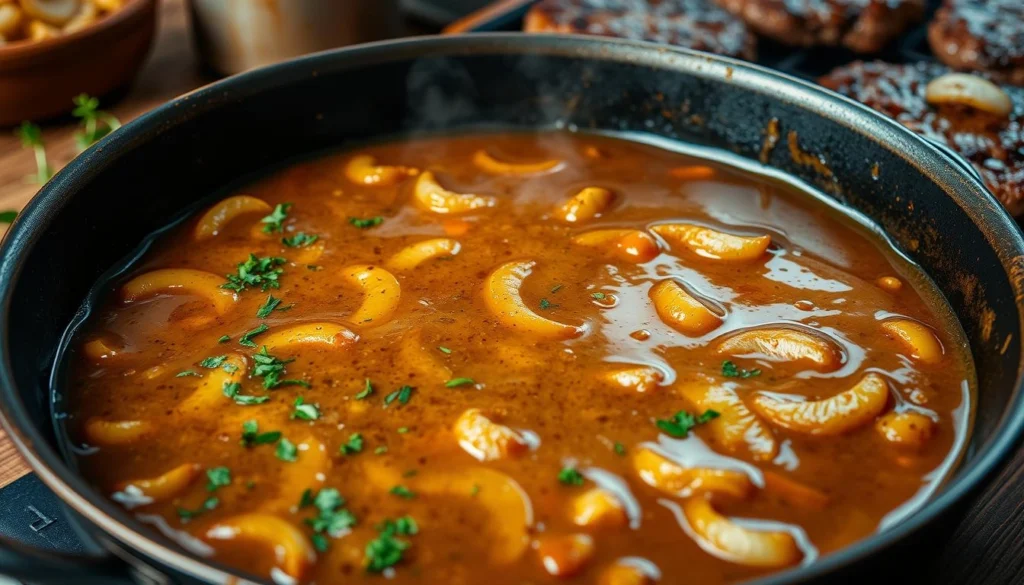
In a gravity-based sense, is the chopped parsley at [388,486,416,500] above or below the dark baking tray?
below

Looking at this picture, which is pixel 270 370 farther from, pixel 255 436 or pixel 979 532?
pixel 979 532

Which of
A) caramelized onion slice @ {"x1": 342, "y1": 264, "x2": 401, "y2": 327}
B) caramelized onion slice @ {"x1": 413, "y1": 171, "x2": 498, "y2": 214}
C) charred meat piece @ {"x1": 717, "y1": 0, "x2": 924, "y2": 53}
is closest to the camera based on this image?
caramelized onion slice @ {"x1": 342, "y1": 264, "x2": 401, "y2": 327}

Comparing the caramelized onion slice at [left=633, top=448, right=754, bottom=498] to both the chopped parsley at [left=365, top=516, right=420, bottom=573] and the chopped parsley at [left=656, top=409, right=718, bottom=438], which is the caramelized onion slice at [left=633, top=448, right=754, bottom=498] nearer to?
the chopped parsley at [left=656, top=409, right=718, bottom=438]

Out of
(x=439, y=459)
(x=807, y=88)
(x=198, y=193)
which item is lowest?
(x=439, y=459)

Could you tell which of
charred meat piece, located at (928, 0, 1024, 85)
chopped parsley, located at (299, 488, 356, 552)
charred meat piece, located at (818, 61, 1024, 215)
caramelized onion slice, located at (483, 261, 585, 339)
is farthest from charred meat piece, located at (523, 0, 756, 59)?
chopped parsley, located at (299, 488, 356, 552)

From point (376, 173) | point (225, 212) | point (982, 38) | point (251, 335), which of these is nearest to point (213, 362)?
point (251, 335)

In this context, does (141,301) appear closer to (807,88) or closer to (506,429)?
(506,429)

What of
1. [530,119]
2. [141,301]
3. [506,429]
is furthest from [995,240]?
[141,301]
